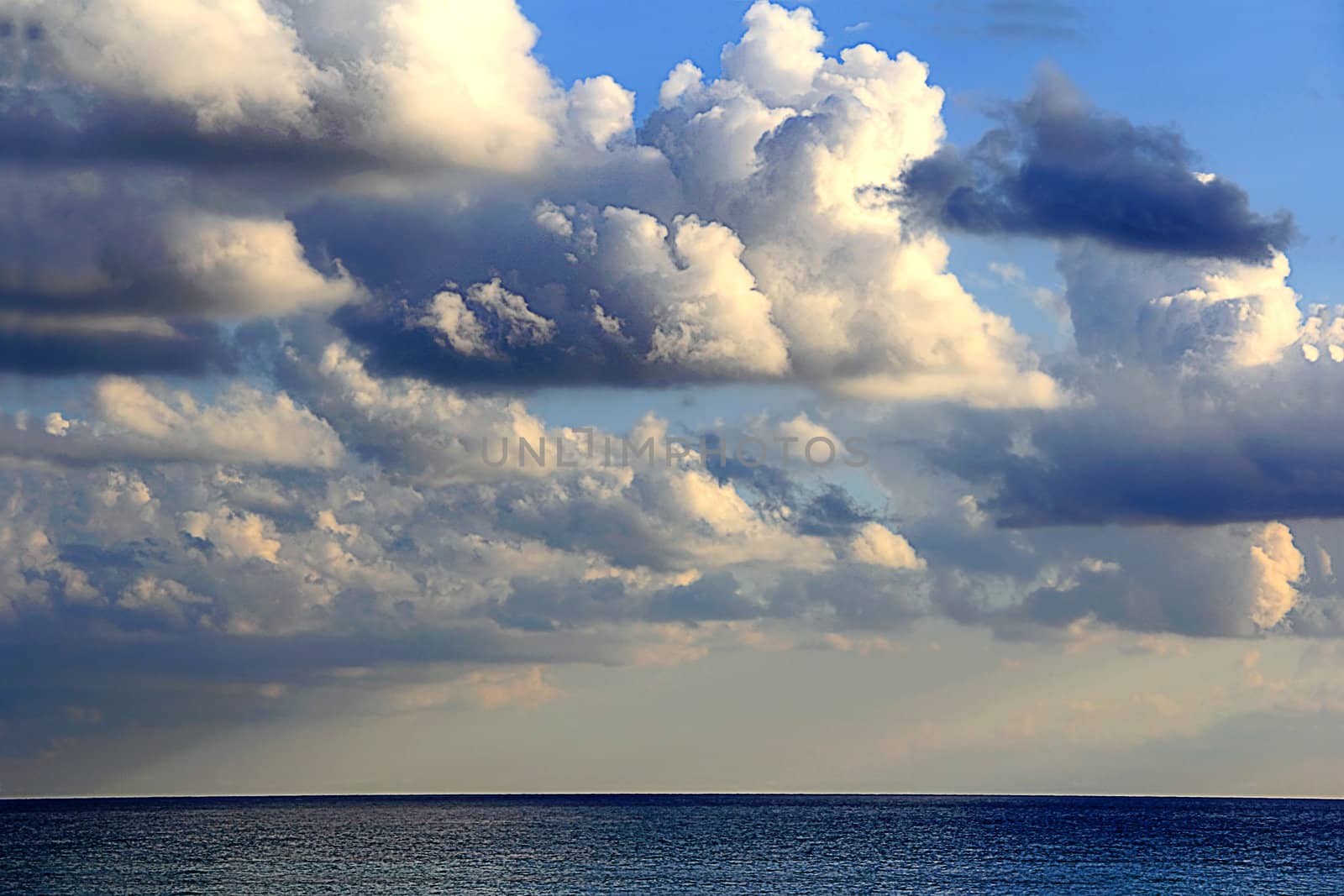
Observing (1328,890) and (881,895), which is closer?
(881,895)

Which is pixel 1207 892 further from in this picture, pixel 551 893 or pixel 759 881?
pixel 551 893

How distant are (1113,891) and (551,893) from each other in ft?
229

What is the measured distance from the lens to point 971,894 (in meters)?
187

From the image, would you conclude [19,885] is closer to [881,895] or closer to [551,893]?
[551,893]

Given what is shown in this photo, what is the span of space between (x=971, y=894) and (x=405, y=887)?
226ft

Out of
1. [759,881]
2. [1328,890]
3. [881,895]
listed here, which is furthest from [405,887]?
[1328,890]

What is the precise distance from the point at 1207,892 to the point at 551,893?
81685mm

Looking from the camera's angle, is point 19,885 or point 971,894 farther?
point 19,885

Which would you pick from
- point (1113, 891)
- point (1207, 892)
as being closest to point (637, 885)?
point (1113, 891)

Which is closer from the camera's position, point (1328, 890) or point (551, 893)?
point (551, 893)

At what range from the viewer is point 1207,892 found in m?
194

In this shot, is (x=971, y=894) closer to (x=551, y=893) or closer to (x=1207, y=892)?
(x=1207, y=892)

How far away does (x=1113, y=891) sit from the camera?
634 feet

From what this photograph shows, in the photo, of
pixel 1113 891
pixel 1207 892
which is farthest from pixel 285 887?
pixel 1207 892
